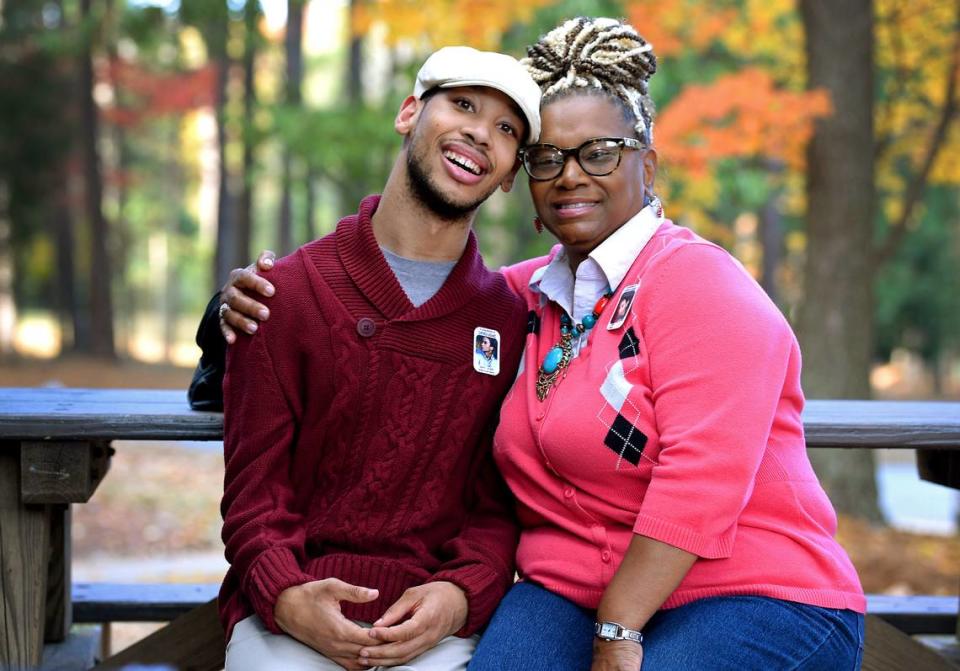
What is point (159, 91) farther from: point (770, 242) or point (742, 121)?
point (742, 121)

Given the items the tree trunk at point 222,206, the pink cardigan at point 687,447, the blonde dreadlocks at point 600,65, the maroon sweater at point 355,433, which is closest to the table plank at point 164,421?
the maroon sweater at point 355,433

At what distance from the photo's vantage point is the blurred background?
8078 mm

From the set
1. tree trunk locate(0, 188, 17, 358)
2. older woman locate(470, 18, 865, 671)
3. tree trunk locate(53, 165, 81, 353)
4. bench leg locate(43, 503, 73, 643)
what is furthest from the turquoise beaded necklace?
tree trunk locate(53, 165, 81, 353)

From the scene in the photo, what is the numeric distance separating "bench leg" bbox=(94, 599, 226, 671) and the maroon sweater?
59cm

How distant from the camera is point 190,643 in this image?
10.6 ft

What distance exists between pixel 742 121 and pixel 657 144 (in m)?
2.51

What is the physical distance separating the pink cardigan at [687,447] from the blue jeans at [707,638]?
1.5 inches

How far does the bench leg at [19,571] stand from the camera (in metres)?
3.10

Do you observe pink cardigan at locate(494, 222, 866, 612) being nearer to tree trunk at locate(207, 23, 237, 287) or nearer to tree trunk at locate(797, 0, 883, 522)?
tree trunk at locate(797, 0, 883, 522)

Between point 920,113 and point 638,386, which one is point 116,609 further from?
point 920,113

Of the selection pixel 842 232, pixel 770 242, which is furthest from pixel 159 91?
pixel 842 232

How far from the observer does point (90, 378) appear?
54.1 feet

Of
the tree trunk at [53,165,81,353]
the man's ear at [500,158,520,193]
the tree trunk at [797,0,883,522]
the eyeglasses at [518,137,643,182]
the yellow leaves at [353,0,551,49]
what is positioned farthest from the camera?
the tree trunk at [53,165,81,353]

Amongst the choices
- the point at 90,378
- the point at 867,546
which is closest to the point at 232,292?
the point at 867,546
